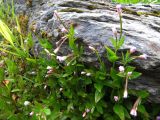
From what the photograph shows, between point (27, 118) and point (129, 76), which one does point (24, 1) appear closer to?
point (27, 118)

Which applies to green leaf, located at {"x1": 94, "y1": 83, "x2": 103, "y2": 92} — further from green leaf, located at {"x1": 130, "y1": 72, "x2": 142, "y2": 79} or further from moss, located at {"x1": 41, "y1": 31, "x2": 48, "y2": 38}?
moss, located at {"x1": 41, "y1": 31, "x2": 48, "y2": 38}

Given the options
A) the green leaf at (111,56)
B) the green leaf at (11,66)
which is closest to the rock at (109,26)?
the green leaf at (111,56)

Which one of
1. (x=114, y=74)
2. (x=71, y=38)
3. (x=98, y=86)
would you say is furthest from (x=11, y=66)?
(x=114, y=74)

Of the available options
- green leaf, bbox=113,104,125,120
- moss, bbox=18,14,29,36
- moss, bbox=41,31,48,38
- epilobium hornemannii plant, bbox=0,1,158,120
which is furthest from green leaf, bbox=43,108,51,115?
moss, bbox=18,14,29,36

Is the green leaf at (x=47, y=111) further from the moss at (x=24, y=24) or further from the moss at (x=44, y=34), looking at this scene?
the moss at (x=24, y=24)

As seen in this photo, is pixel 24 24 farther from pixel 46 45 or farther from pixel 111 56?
pixel 111 56
